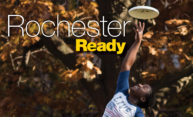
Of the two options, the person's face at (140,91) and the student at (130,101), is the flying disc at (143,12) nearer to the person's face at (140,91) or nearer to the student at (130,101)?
the student at (130,101)

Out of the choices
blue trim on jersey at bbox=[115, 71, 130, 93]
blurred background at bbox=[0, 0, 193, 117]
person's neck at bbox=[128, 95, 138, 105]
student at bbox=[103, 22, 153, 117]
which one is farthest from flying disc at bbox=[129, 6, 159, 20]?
person's neck at bbox=[128, 95, 138, 105]

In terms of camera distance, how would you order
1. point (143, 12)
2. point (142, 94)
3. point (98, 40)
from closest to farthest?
point (142, 94) → point (143, 12) → point (98, 40)

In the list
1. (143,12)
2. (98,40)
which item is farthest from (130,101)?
(98,40)

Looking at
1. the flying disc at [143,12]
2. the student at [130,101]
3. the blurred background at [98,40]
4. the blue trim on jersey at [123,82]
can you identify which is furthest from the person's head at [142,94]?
the blurred background at [98,40]

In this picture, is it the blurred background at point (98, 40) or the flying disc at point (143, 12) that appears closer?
the flying disc at point (143, 12)

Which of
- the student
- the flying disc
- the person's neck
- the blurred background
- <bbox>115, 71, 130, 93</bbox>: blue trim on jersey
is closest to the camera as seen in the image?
the student

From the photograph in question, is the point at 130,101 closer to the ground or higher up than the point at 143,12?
closer to the ground

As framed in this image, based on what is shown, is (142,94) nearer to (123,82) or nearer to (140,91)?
(140,91)

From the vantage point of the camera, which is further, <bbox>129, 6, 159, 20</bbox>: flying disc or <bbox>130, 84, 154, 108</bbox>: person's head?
<bbox>129, 6, 159, 20</bbox>: flying disc

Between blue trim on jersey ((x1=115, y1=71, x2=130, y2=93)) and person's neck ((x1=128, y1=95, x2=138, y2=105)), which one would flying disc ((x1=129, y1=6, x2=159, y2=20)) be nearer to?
blue trim on jersey ((x1=115, y1=71, x2=130, y2=93))

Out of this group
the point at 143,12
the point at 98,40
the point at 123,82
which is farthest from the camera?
the point at 98,40

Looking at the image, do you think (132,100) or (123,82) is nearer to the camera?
(132,100)

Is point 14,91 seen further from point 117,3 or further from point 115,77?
point 117,3

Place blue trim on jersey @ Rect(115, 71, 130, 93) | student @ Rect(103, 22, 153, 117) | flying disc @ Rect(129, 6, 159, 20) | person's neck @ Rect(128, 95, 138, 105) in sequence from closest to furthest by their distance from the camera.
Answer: student @ Rect(103, 22, 153, 117), person's neck @ Rect(128, 95, 138, 105), blue trim on jersey @ Rect(115, 71, 130, 93), flying disc @ Rect(129, 6, 159, 20)
